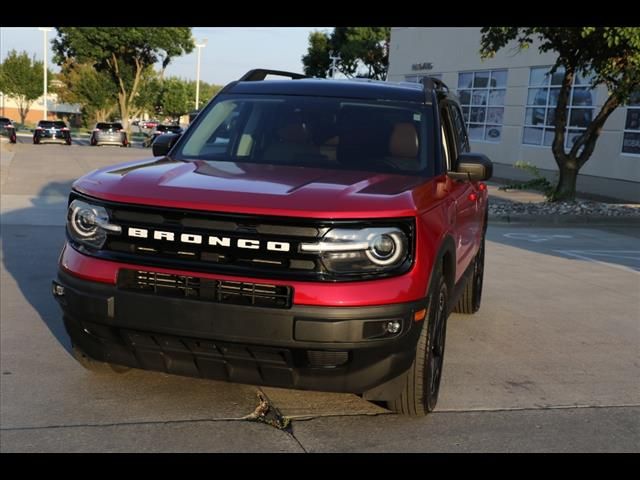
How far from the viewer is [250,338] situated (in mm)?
3156

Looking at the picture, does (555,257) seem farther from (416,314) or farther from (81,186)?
(81,186)

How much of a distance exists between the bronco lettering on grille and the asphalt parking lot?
3.41 feet

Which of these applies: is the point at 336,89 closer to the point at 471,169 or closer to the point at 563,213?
the point at 471,169

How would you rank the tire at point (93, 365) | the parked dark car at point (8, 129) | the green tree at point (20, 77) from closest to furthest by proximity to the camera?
the tire at point (93, 365) → the parked dark car at point (8, 129) → the green tree at point (20, 77)

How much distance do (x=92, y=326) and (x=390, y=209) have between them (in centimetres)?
160

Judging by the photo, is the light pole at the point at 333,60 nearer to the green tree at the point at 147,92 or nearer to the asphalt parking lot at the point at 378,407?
the green tree at the point at 147,92

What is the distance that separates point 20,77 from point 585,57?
67689mm

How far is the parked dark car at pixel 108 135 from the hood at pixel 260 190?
35914 mm

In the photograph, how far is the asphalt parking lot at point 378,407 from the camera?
140 inches

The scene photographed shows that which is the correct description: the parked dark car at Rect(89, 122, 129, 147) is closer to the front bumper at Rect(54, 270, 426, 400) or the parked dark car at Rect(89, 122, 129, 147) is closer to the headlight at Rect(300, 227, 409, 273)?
the front bumper at Rect(54, 270, 426, 400)

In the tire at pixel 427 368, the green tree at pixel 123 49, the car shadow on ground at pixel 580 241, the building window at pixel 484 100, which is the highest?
the green tree at pixel 123 49

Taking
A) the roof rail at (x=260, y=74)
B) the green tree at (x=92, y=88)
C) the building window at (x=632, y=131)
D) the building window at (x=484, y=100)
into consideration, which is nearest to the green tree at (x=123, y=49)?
the green tree at (x=92, y=88)

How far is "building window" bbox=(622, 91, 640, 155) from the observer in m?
21.4
